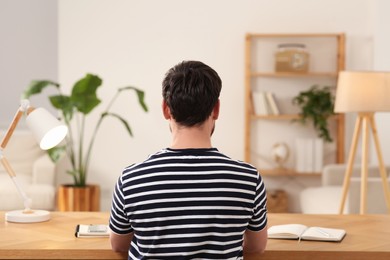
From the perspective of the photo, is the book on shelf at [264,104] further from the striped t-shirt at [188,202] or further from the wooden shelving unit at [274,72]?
the striped t-shirt at [188,202]

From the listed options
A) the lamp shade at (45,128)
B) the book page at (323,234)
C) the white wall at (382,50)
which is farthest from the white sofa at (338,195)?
the lamp shade at (45,128)

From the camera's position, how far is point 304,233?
2352mm

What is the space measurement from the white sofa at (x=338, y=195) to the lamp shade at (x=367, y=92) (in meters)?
0.53

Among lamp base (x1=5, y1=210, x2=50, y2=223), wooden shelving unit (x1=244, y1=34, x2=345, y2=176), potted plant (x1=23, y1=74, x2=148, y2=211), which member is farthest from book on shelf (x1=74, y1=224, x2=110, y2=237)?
wooden shelving unit (x1=244, y1=34, x2=345, y2=176)

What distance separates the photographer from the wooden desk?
7.07ft

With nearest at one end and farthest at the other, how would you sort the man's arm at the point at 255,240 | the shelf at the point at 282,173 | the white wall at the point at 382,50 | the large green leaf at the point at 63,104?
the man's arm at the point at 255,240
the large green leaf at the point at 63,104
the white wall at the point at 382,50
the shelf at the point at 282,173

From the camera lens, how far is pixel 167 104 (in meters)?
1.92

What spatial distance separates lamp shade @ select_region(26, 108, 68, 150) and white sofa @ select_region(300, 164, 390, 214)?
2.61 metres

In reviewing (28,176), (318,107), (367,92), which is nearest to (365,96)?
(367,92)

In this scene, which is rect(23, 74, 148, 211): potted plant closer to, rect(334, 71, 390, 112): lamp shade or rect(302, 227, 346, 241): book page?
rect(334, 71, 390, 112): lamp shade

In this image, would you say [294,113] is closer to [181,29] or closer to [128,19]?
[181,29]

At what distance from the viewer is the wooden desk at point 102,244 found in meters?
2.15

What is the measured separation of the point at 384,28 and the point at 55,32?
9.57ft

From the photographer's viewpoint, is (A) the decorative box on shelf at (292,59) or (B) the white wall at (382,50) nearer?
(B) the white wall at (382,50)
